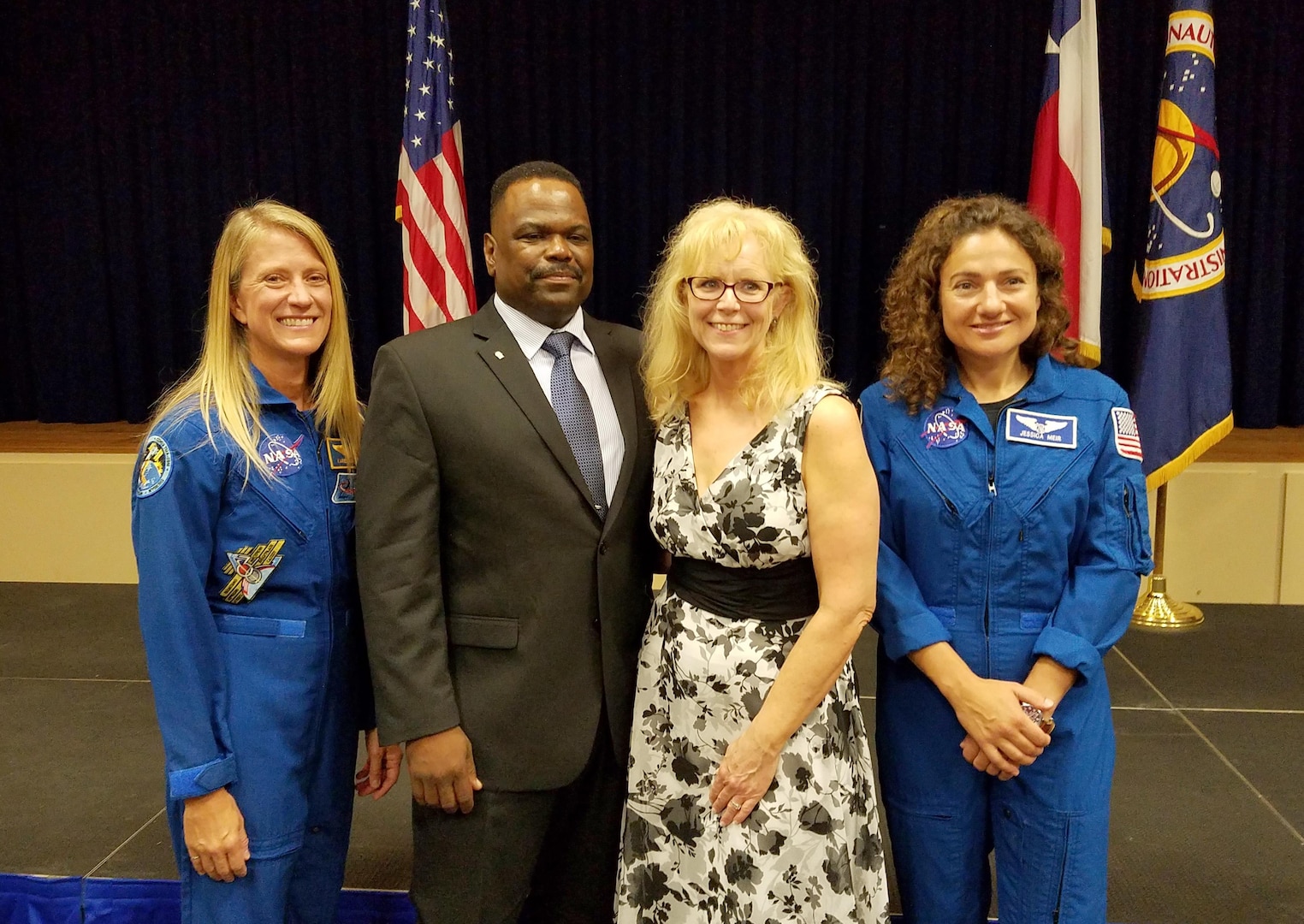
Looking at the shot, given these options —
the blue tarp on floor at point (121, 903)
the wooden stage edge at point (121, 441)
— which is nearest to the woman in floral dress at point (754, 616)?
the blue tarp on floor at point (121, 903)

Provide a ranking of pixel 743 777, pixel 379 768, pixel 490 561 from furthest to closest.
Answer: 1. pixel 379 768
2. pixel 490 561
3. pixel 743 777

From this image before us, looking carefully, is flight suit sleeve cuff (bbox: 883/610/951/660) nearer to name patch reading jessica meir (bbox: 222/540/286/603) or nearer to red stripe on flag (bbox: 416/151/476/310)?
name patch reading jessica meir (bbox: 222/540/286/603)

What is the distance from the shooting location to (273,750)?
164cm

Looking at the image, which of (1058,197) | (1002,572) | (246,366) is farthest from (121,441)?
(1002,572)

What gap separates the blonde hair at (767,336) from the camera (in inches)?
60.2

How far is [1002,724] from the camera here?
5.03ft

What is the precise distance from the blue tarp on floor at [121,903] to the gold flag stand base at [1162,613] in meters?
3.15

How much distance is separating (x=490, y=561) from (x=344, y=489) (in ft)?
1.02

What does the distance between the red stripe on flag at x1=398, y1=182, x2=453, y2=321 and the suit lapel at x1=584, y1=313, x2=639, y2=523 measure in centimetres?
270

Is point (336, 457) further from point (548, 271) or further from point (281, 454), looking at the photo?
point (548, 271)

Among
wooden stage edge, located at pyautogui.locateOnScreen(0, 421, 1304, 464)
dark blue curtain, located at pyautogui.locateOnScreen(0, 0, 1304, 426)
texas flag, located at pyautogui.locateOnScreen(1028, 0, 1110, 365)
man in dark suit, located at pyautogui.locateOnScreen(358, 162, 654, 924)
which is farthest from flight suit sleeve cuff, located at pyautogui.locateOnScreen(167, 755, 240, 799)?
dark blue curtain, located at pyautogui.locateOnScreen(0, 0, 1304, 426)

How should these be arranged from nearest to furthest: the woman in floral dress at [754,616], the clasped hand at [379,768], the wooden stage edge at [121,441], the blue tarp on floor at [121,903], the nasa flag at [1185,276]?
the woman in floral dress at [754,616] < the clasped hand at [379,768] < the blue tarp on floor at [121,903] < the nasa flag at [1185,276] < the wooden stage edge at [121,441]

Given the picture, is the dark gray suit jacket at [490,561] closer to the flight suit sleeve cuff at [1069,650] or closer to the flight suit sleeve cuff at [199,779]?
the flight suit sleeve cuff at [199,779]

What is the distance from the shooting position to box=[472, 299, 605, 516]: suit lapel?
1.60 meters
